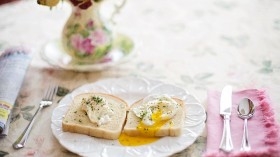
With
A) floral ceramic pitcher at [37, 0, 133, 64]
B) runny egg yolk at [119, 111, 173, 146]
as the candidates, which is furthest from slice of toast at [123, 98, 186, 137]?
floral ceramic pitcher at [37, 0, 133, 64]

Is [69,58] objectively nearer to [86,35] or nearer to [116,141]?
[86,35]

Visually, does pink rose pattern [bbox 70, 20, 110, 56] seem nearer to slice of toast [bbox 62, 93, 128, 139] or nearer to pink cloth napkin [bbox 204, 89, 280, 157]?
slice of toast [bbox 62, 93, 128, 139]

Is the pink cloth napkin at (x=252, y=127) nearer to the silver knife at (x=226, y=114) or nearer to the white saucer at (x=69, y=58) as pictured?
the silver knife at (x=226, y=114)

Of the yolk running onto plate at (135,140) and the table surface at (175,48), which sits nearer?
the yolk running onto plate at (135,140)

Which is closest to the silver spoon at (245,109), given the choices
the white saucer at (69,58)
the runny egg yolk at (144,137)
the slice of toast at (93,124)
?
the runny egg yolk at (144,137)

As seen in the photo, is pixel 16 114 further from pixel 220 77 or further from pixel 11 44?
pixel 220 77

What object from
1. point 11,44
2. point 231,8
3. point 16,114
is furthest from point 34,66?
point 231,8
